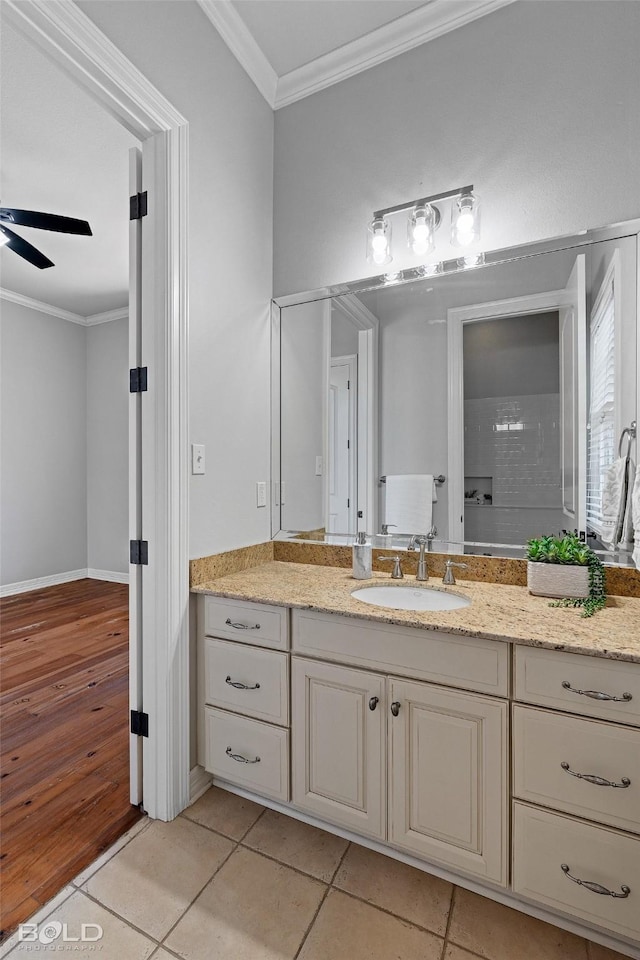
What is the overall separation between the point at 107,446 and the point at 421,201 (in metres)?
4.18

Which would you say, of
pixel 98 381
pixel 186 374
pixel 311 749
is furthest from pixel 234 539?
pixel 98 381

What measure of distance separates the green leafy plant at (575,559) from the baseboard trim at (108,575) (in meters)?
4.39

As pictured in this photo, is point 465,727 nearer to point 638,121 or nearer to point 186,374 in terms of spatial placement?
point 186,374

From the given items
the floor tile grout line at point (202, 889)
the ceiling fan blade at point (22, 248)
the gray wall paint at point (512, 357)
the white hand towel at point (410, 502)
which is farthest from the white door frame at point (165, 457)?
the ceiling fan blade at point (22, 248)

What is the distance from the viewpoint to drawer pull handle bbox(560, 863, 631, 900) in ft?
3.56

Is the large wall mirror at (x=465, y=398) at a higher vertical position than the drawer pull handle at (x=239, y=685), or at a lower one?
higher

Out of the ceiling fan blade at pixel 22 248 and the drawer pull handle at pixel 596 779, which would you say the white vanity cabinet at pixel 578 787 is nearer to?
the drawer pull handle at pixel 596 779

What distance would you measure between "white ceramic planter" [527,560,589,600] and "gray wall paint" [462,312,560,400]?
0.62 m

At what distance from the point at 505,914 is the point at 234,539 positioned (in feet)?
4.64

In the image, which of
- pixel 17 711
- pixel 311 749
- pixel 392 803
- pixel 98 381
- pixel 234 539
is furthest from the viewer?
pixel 98 381

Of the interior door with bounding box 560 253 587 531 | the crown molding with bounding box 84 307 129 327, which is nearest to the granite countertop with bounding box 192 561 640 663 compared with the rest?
the interior door with bounding box 560 253 587 531

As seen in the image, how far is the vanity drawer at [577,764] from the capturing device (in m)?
1.08

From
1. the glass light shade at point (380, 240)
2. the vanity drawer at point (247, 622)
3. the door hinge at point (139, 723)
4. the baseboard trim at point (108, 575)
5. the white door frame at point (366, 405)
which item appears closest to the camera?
the vanity drawer at point (247, 622)

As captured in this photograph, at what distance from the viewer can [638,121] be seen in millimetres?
1520
